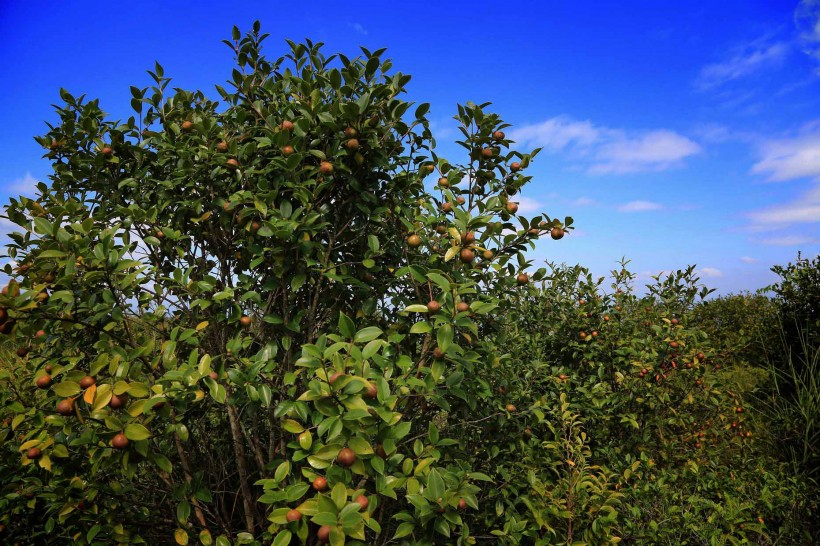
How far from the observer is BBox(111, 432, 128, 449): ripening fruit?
6.22 ft

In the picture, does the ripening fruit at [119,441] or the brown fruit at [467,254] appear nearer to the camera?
the ripening fruit at [119,441]

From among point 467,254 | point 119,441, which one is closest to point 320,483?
point 119,441

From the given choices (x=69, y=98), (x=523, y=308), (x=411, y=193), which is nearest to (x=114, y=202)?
(x=69, y=98)

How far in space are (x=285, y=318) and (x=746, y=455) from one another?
17.1ft

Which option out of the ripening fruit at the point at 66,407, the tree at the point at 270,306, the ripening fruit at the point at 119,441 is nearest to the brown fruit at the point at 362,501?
the tree at the point at 270,306

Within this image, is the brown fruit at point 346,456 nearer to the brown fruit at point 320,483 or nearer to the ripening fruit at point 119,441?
the brown fruit at point 320,483

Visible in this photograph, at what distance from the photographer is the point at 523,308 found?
209 inches

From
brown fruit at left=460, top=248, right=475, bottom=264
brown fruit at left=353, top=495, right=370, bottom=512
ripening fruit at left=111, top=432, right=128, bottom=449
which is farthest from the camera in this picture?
brown fruit at left=460, top=248, right=475, bottom=264

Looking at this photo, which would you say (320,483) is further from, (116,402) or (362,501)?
(116,402)

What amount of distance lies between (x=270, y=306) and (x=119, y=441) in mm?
1199

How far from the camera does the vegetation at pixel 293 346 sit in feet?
6.88

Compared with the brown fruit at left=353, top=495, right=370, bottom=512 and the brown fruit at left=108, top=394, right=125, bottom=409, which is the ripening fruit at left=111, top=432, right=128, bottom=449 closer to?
the brown fruit at left=108, top=394, right=125, bottom=409

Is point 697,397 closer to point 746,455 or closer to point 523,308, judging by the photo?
point 746,455

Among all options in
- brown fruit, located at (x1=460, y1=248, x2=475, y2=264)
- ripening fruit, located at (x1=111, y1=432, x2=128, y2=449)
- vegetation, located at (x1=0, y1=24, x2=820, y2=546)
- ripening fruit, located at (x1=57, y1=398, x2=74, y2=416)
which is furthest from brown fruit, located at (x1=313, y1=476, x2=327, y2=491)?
brown fruit, located at (x1=460, y1=248, x2=475, y2=264)
